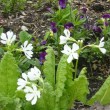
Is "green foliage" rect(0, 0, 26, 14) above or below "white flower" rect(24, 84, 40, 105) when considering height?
above

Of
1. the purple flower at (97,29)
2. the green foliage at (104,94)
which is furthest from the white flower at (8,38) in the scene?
the purple flower at (97,29)

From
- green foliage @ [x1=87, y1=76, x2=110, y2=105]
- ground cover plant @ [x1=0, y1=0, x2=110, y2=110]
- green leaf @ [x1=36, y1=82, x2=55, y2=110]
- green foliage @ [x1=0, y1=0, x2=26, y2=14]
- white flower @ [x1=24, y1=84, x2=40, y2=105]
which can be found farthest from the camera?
green foliage @ [x1=0, y1=0, x2=26, y2=14]

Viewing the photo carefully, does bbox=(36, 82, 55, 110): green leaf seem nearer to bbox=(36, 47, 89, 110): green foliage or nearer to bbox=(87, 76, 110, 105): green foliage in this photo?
bbox=(36, 47, 89, 110): green foliage

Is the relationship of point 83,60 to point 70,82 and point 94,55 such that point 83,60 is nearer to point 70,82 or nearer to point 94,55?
point 94,55

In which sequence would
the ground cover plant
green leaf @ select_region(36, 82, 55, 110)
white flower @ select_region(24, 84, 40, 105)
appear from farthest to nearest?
green leaf @ select_region(36, 82, 55, 110) → the ground cover plant → white flower @ select_region(24, 84, 40, 105)

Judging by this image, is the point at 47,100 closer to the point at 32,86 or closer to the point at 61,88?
the point at 61,88

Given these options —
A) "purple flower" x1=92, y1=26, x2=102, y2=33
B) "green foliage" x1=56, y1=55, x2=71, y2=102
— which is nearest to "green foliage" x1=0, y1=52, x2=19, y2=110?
"green foliage" x1=56, y1=55, x2=71, y2=102

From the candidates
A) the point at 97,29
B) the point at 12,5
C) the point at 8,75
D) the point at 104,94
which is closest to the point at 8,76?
the point at 8,75

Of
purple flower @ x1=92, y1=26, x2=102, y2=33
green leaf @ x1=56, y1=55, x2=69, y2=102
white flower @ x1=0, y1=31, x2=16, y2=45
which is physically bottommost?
green leaf @ x1=56, y1=55, x2=69, y2=102

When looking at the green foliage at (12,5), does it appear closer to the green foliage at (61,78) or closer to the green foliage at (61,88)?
the green foliage at (61,88)
